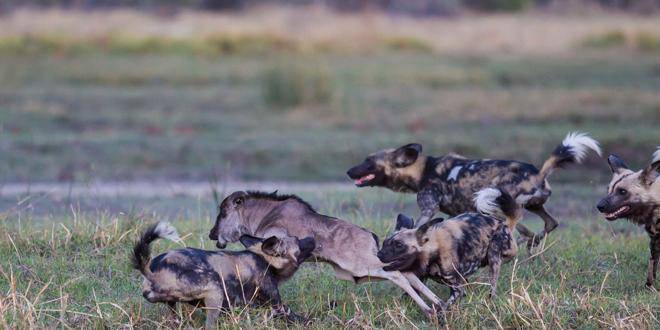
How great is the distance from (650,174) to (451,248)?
63.7 inches

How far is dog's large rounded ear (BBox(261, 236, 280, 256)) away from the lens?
6430 mm

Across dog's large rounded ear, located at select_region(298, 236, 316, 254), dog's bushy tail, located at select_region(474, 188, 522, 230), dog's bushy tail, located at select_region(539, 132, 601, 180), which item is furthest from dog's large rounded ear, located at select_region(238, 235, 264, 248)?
dog's bushy tail, located at select_region(539, 132, 601, 180)

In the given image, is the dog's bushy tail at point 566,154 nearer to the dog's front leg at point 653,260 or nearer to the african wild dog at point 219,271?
the dog's front leg at point 653,260

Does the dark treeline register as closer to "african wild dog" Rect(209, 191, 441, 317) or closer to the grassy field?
the grassy field

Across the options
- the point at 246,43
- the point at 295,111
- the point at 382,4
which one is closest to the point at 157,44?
the point at 246,43

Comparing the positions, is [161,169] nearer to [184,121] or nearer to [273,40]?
[184,121]

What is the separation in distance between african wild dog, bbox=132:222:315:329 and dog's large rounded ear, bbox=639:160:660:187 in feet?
8.01

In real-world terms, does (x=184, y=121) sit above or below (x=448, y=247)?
below

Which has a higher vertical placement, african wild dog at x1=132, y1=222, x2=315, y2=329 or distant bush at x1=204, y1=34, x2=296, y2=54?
african wild dog at x1=132, y1=222, x2=315, y2=329

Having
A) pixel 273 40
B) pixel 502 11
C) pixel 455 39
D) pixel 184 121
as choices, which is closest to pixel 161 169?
pixel 184 121

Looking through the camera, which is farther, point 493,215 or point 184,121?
point 184,121

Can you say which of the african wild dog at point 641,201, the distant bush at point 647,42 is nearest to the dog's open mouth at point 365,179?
the african wild dog at point 641,201

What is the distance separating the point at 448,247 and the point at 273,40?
17973mm

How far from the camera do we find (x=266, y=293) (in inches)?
253
